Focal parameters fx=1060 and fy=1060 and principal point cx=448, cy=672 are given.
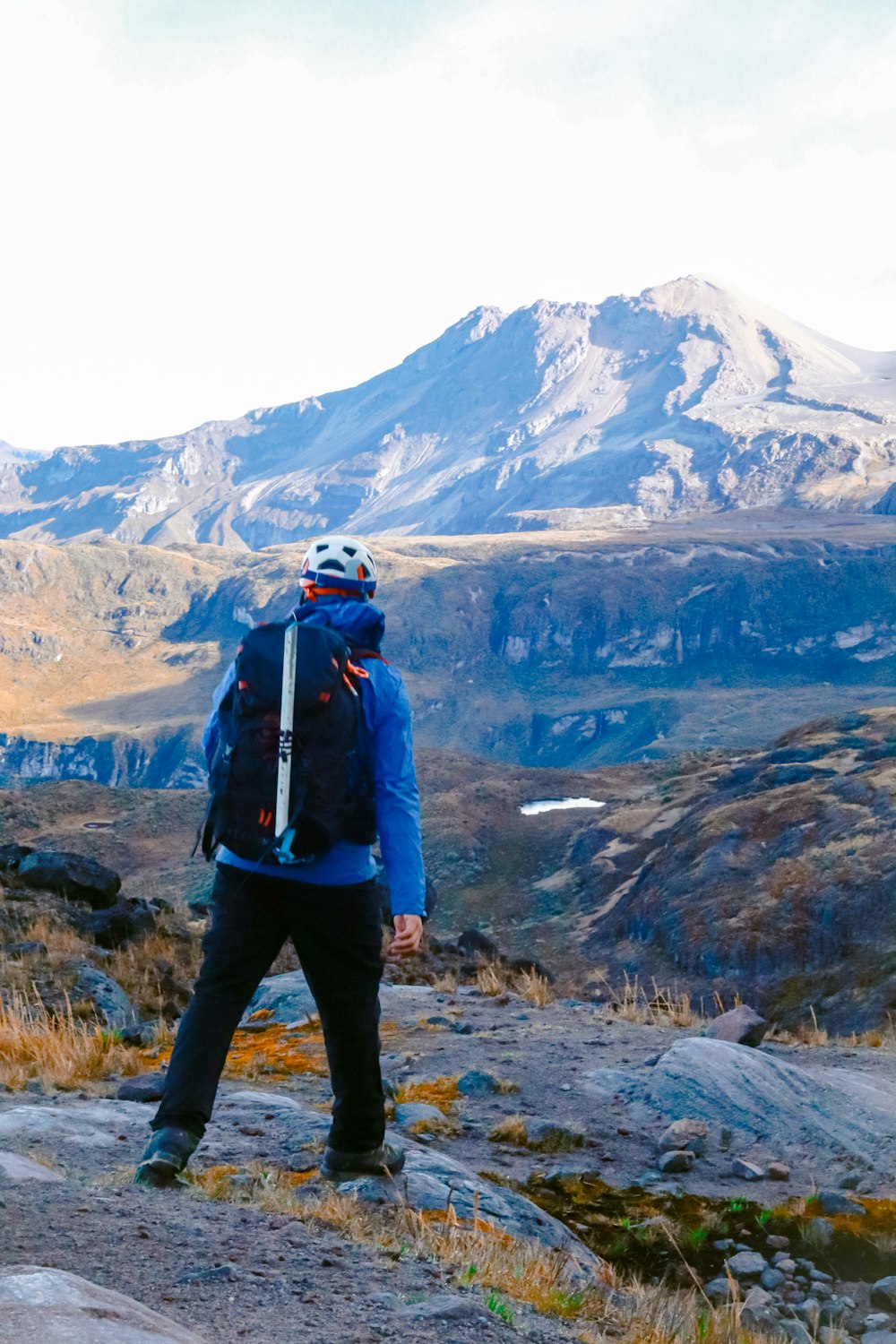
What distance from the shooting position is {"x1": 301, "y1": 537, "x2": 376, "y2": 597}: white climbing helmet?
4.50 metres

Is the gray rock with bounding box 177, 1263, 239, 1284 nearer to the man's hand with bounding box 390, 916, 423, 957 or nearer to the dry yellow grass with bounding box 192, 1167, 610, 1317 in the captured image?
the dry yellow grass with bounding box 192, 1167, 610, 1317

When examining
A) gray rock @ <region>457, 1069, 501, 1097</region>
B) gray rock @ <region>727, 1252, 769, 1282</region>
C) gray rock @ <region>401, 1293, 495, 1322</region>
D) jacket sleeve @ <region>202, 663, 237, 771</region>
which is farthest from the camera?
gray rock @ <region>457, 1069, 501, 1097</region>

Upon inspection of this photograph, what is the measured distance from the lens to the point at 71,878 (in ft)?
51.5

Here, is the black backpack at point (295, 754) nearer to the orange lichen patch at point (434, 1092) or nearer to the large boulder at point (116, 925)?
the orange lichen patch at point (434, 1092)

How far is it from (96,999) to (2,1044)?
249 cm

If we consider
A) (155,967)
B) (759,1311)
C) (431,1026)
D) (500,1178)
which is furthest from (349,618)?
(155,967)

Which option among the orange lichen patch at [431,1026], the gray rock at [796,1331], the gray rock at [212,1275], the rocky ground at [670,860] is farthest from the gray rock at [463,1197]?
the rocky ground at [670,860]

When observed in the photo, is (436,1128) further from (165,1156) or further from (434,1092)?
(165,1156)

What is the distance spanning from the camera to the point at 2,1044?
7.02 meters

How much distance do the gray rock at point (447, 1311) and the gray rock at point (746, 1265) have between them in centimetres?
217

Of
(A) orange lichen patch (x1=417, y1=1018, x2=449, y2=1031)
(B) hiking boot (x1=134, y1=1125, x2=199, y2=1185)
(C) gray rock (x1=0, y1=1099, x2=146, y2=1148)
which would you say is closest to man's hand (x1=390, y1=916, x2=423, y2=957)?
(B) hiking boot (x1=134, y1=1125, x2=199, y2=1185)

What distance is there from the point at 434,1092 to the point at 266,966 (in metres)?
3.36

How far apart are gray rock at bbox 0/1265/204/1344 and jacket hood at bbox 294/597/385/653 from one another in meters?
2.49

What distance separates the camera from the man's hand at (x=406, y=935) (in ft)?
13.5
